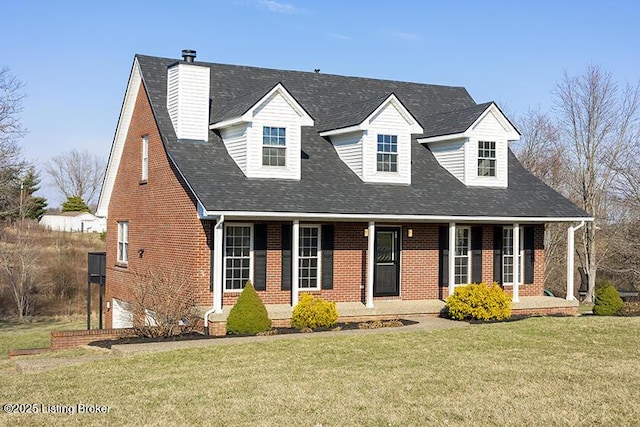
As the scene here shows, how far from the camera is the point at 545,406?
10195 millimetres

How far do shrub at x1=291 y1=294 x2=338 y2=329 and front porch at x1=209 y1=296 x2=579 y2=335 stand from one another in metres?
0.54

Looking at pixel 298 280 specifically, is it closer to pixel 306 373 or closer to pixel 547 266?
pixel 306 373

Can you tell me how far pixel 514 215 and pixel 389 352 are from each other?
9142 millimetres

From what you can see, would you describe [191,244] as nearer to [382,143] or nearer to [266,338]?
[266,338]

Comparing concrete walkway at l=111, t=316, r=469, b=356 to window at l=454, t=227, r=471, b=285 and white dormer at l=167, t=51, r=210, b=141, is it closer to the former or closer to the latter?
window at l=454, t=227, r=471, b=285

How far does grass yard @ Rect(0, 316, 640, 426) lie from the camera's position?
9734mm

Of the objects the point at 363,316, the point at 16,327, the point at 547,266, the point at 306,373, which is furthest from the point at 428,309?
the point at 547,266

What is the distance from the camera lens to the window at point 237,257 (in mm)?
19500

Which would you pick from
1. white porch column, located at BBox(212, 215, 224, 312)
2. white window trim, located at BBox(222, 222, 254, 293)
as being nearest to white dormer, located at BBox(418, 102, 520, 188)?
white window trim, located at BBox(222, 222, 254, 293)

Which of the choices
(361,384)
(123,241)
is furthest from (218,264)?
(123,241)

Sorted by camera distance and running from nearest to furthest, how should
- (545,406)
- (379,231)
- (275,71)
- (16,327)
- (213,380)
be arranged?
(545,406)
(213,380)
(379,231)
(275,71)
(16,327)

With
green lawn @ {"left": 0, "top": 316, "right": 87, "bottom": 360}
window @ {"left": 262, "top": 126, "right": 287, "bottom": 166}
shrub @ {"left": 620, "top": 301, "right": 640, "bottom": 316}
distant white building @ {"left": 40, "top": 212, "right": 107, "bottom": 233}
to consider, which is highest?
window @ {"left": 262, "top": 126, "right": 287, "bottom": 166}

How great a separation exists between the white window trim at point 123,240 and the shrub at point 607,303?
14847mm

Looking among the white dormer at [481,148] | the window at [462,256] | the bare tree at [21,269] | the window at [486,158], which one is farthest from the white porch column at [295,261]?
the bare tree at [21,269]
